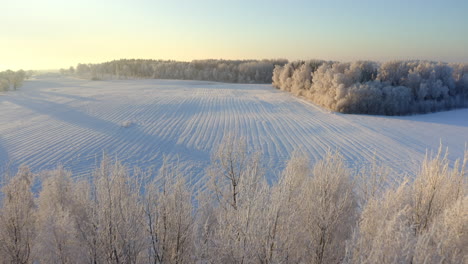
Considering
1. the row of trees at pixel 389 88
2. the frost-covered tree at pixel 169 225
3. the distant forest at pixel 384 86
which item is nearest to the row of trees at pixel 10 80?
the distant forest at pixel 384 86

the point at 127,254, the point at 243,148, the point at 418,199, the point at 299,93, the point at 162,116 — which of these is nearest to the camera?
the point at 127,254

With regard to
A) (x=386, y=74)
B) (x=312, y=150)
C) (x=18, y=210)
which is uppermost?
(x=386, y=74)

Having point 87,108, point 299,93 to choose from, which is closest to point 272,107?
point 299,93

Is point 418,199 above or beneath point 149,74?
beneath

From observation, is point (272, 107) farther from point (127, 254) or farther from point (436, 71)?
point (127, 254)

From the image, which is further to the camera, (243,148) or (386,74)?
(386,74)

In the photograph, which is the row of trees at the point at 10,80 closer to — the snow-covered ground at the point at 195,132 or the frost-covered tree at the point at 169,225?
the snow-covered ground at the point at 195,132

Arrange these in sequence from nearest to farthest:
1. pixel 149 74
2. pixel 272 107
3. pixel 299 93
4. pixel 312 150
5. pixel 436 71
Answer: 1. pixel 312 150
2. pixel 272 107
3. pixel 436 71
4. pixel 299 93
5. pixel 149 74
